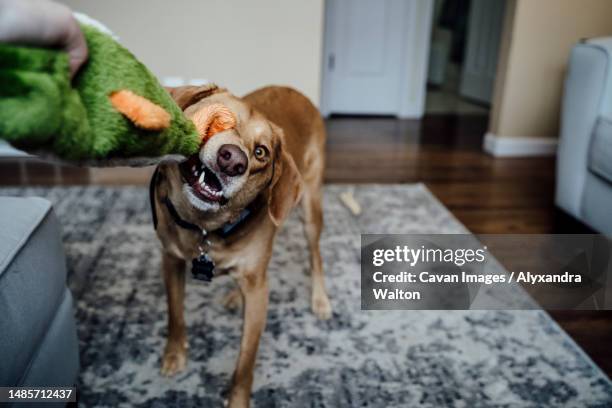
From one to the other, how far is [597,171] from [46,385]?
226 centimetres

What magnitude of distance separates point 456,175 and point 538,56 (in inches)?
44.3

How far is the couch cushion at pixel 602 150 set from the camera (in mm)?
2240

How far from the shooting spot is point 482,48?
18.5 feet

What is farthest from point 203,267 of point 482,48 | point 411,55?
point 482,48

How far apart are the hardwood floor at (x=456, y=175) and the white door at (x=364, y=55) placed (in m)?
0.48

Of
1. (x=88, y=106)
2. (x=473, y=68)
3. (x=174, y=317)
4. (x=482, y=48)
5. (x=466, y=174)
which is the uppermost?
(x=88, y=106)

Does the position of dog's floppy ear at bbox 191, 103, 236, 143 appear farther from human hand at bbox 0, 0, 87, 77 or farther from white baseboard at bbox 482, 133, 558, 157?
white baseboard at bbox 482, 133, 558, 157

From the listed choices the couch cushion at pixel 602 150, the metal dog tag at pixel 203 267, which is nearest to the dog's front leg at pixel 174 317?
the metal dog tag at pixel 203 267

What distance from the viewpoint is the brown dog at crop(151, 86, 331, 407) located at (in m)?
1.07

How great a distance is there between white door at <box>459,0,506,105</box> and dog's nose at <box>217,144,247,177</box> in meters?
5.02

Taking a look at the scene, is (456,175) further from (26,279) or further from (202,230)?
(26,279)

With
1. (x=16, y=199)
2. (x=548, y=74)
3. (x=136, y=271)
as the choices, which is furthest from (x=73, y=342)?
(x=548, y=74)

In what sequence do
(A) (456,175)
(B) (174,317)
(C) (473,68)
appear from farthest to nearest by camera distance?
(C) (473,68), (A) (456,175), (B) (174,317)

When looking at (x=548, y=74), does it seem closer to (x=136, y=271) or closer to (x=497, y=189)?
(x=497, y=189)
